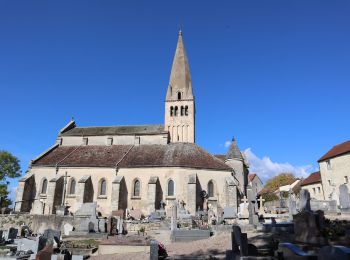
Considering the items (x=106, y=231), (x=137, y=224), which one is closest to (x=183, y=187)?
(x=137, y=224)

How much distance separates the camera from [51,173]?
3409 cm

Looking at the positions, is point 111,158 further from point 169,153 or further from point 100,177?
point 169,153

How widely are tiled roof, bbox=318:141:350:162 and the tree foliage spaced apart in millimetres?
25632

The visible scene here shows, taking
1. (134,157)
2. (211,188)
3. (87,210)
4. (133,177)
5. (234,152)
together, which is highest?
(234,152)

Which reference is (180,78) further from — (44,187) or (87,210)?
(87,210)

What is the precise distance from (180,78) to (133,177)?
17072 millimetres

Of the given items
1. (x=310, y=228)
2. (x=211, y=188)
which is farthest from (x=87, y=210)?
(x=310, y=228)

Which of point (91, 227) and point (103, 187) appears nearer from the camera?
point (91, 227)

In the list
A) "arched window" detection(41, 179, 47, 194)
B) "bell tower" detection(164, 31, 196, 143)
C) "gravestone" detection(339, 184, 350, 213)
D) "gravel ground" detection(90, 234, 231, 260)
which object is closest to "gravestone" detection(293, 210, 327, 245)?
"gravel ground" detection(90, 234, 231, 260)

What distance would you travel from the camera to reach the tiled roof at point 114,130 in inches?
1558

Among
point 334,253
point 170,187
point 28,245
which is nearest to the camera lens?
point 334,253

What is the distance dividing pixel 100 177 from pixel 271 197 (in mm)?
33073

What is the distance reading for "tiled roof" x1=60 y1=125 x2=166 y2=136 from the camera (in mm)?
39562

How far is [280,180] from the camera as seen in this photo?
67.2m
